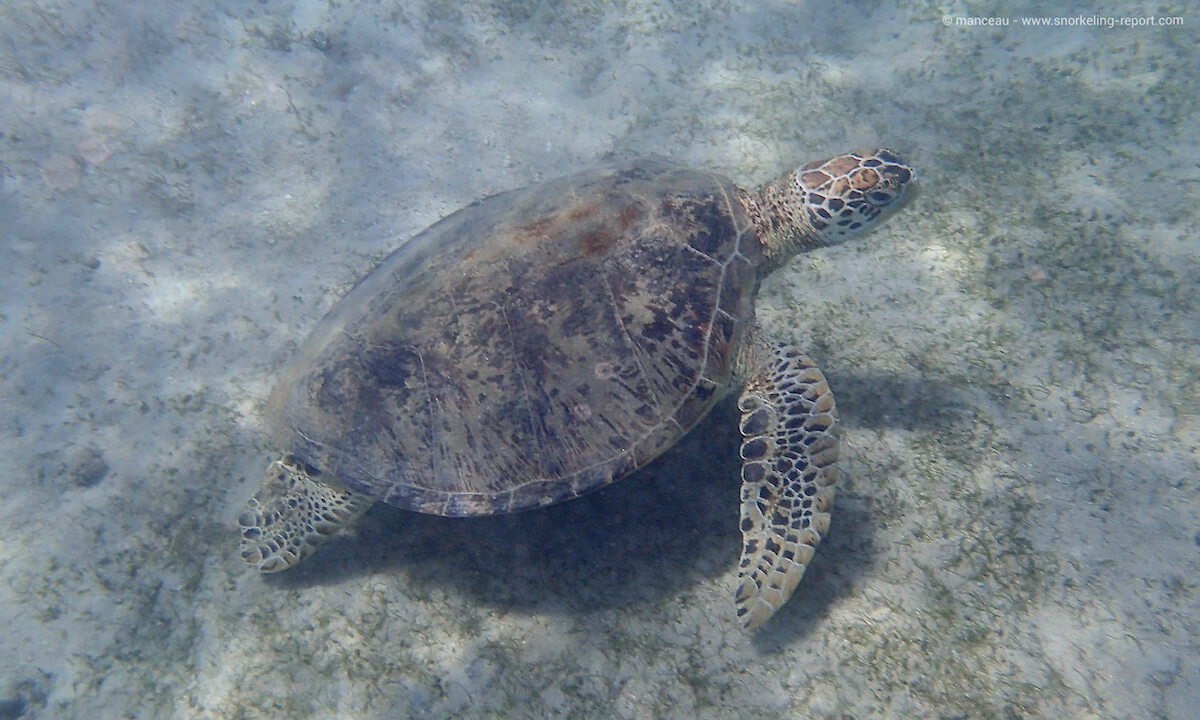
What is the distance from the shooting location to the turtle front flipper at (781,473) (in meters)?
2.69

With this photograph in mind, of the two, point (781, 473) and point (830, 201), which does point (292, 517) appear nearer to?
point (781, 473)

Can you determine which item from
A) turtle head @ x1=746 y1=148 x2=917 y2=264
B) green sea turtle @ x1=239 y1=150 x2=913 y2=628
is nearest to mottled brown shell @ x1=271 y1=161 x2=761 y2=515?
green sea turtle @ x1=239 y1=150 x2=913 y2=628

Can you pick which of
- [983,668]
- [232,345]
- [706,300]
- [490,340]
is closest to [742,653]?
[983,668]

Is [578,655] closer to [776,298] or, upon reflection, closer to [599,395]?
[599,395]

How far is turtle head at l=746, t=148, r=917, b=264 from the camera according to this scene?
3.40 m

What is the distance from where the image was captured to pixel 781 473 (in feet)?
9.56

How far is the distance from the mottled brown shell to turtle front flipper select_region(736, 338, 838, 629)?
285 mm

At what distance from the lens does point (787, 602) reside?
278 centimetres

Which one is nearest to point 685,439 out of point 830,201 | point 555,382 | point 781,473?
point 781,473

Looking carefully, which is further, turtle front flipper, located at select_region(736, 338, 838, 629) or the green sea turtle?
the green sea turtle

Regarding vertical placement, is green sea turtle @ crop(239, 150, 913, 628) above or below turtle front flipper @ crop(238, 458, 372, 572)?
above

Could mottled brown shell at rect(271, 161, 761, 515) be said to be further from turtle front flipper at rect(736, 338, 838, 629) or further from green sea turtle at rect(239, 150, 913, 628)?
turtle front flipper at rect(736, 338, 838, 629)

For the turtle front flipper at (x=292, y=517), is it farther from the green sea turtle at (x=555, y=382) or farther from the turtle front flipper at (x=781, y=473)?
the turtle front flipper at (x=781, y=473)

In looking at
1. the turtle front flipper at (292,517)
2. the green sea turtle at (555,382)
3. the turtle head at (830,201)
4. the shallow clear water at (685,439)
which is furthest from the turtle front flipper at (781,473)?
the turtle front flipper at (292,517)
